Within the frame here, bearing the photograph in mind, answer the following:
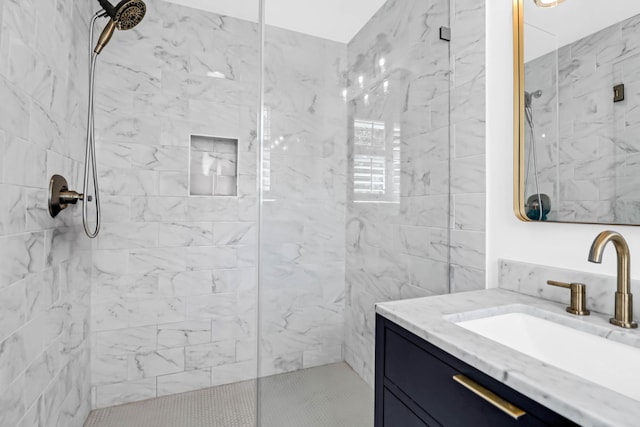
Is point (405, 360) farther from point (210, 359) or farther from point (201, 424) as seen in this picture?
point (210, 359)

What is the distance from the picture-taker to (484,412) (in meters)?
0.64

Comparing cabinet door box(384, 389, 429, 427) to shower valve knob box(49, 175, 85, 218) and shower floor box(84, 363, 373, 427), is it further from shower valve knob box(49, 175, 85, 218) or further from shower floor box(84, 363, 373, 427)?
shower valve knob box(49, 175, 85, 218)

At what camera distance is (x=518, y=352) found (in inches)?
26.5

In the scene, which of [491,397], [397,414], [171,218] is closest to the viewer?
[491,397]

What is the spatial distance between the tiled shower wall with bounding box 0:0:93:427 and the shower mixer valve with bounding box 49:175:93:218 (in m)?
0.03

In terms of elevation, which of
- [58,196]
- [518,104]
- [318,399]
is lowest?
[318,399]

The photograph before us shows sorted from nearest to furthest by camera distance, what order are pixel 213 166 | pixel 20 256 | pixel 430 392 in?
pixel 430 392, pixel 20 256, pixel 213 166

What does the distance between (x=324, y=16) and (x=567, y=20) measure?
0.91m

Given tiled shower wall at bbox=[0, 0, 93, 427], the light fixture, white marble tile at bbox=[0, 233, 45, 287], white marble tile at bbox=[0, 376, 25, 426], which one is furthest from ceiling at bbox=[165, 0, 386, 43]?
white marble tile at bbox=[0, 376, 25, 426]

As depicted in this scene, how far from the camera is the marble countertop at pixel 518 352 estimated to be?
19.2 inches

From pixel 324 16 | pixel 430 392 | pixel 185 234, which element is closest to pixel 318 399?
pixel 430 392

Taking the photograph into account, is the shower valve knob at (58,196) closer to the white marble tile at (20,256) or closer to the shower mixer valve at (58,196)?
the shower mixer valve at (58,196)

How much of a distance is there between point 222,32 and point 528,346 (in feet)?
8.04

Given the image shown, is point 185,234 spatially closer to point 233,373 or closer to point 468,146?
point 233,373
